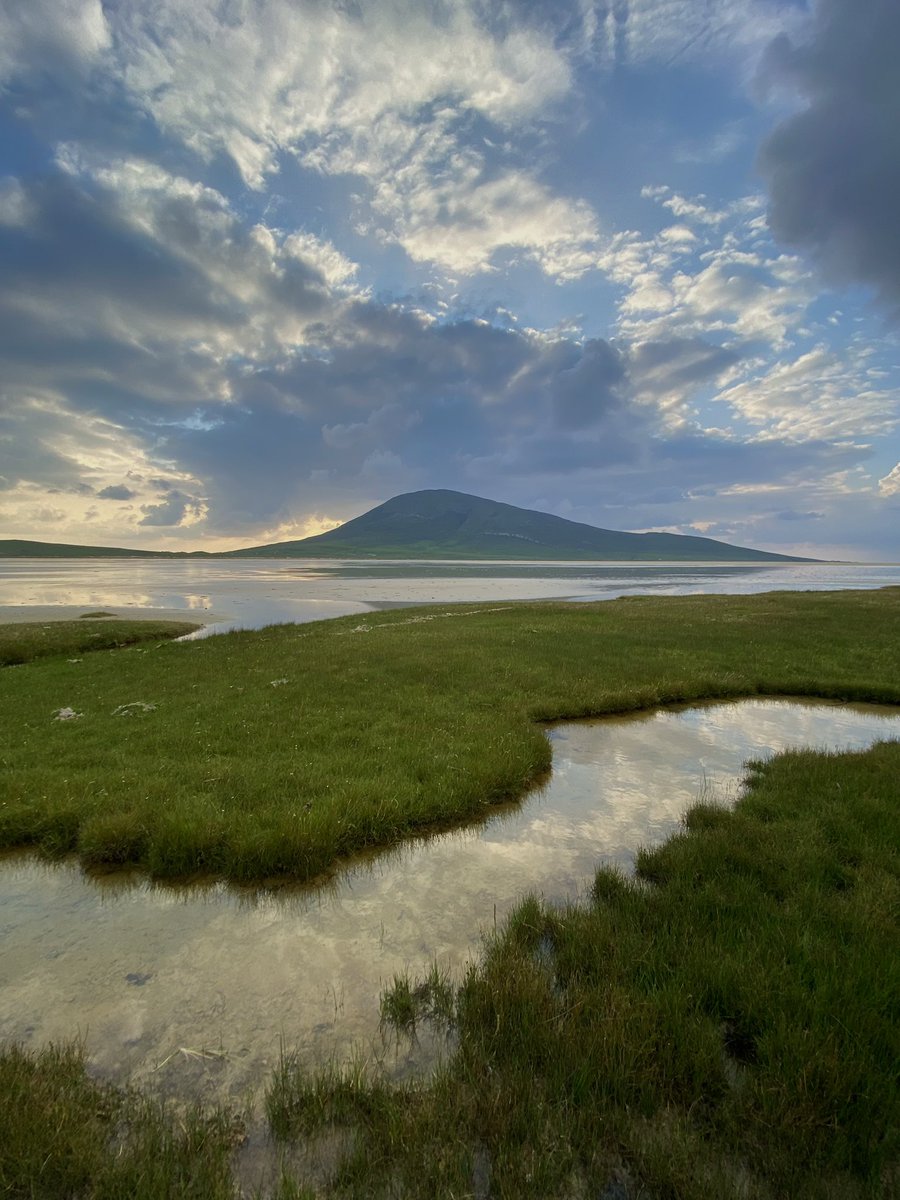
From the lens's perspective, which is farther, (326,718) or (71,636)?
(71,636)

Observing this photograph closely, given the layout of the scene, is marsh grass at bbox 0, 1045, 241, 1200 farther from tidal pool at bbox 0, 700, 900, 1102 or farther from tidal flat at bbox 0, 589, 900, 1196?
tidal pool at bbox 0, 700, 900, 1102

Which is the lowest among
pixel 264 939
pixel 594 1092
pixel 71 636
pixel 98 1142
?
pixel 264 939

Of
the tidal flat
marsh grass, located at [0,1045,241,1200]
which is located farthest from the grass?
marsh grass, located at [0,1045,241,1200]

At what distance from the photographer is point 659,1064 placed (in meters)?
4.92

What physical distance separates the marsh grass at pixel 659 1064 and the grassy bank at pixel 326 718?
4.59m

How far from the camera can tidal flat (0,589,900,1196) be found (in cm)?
425

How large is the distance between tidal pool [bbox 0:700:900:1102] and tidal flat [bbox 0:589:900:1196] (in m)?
0.47

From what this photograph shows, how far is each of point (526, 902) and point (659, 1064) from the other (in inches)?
117

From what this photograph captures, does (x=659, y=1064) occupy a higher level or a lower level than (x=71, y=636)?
higher

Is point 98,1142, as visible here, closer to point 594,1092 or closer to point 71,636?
point 594,1092

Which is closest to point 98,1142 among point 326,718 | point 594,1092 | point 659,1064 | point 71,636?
point 594,1092

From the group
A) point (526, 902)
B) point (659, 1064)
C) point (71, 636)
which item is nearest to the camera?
point (659, 1064)

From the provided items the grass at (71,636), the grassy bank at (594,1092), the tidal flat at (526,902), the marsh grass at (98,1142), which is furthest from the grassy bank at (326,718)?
the grass at (71,636)

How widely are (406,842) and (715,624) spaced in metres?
34.1
